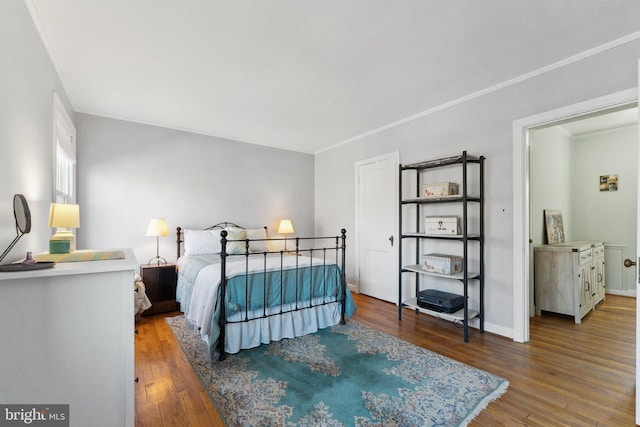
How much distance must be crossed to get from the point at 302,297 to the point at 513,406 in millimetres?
1845

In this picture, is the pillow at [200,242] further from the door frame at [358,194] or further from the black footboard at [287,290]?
the door frame at [358,194]

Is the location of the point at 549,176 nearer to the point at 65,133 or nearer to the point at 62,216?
the point at 62,216

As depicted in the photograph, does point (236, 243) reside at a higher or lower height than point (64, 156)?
lower

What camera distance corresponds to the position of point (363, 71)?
2.71m

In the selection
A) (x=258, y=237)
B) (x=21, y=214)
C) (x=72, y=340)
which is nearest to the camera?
(x=72, y=340)

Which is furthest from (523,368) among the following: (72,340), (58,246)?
(58,246)

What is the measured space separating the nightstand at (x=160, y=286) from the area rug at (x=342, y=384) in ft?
3.73

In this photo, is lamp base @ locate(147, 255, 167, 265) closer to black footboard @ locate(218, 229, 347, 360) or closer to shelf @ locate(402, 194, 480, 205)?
black footboard @ locate(218, 229, 347, 360)

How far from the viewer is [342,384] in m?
2.10

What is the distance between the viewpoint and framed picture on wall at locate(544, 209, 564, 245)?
4085 millimetres

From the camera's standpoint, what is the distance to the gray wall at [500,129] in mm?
2361

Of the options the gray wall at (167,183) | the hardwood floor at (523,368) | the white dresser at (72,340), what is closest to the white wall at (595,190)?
the hardwood floor at (523,368)

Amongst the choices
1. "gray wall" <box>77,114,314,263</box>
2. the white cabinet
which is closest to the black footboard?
Answer: "gray wall" <box>77,114,314,263</box>

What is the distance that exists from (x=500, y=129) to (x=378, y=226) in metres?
1.98
